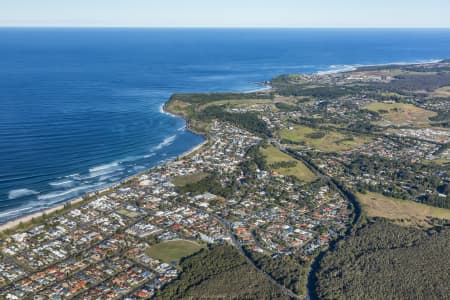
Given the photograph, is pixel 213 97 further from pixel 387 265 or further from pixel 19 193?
pixel 387 265

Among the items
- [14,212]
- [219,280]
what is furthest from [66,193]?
[219,280]

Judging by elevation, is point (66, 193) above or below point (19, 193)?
below

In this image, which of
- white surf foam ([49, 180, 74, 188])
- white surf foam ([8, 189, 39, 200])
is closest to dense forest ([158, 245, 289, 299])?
white surf foam ([49, 180, 74, 188])

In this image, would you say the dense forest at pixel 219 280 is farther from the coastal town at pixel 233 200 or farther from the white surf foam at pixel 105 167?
the white surf foam at pixel 105 167

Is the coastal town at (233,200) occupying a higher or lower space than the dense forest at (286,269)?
higher

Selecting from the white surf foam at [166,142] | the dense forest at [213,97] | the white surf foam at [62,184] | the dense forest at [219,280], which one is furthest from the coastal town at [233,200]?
the dense forest at [213,97]

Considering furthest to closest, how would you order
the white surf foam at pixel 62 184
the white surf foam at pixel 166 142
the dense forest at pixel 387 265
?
the white surf foam at pixel 166 142 < the white surf foam at pixel 62 184 < the dense forest at pixel 387 265
